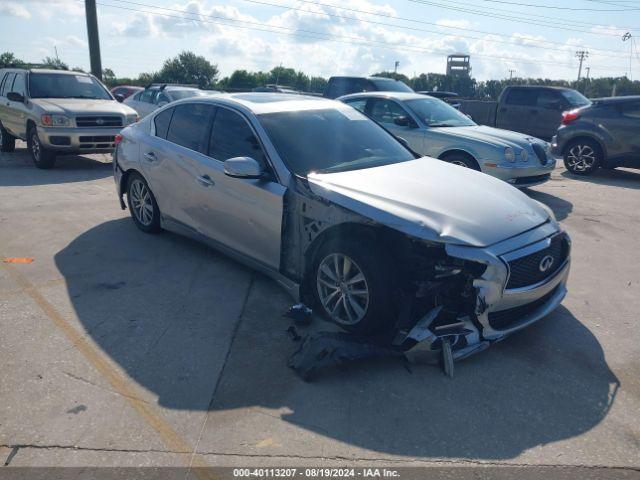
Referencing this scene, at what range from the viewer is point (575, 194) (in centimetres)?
935

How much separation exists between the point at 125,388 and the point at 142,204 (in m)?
3.24

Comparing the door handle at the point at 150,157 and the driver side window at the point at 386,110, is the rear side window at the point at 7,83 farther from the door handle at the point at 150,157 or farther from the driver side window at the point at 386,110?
the driver side window at the point at 386,110

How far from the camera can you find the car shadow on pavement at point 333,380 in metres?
2.97

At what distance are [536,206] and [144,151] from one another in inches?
161

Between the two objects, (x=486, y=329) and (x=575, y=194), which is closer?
(x=486, y=329)

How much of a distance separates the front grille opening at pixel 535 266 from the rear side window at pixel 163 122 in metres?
3.87

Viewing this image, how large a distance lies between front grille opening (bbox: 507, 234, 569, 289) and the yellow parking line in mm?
2229

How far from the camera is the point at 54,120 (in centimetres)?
1005

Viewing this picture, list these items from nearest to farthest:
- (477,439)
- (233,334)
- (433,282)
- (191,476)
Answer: (191,476)
(477,439)
(433,282)
(233,334)

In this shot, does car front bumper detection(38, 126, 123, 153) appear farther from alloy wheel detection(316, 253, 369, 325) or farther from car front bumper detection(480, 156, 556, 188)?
alloy wheel detection(316, 253, 369, 325)

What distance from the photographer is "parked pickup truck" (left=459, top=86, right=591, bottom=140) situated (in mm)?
15250

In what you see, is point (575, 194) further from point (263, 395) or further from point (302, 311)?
point (263, 395)

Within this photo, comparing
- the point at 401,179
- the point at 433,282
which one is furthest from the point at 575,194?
the point at 433,282

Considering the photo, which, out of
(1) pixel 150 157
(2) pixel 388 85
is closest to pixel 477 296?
(1) pixel 150 157
